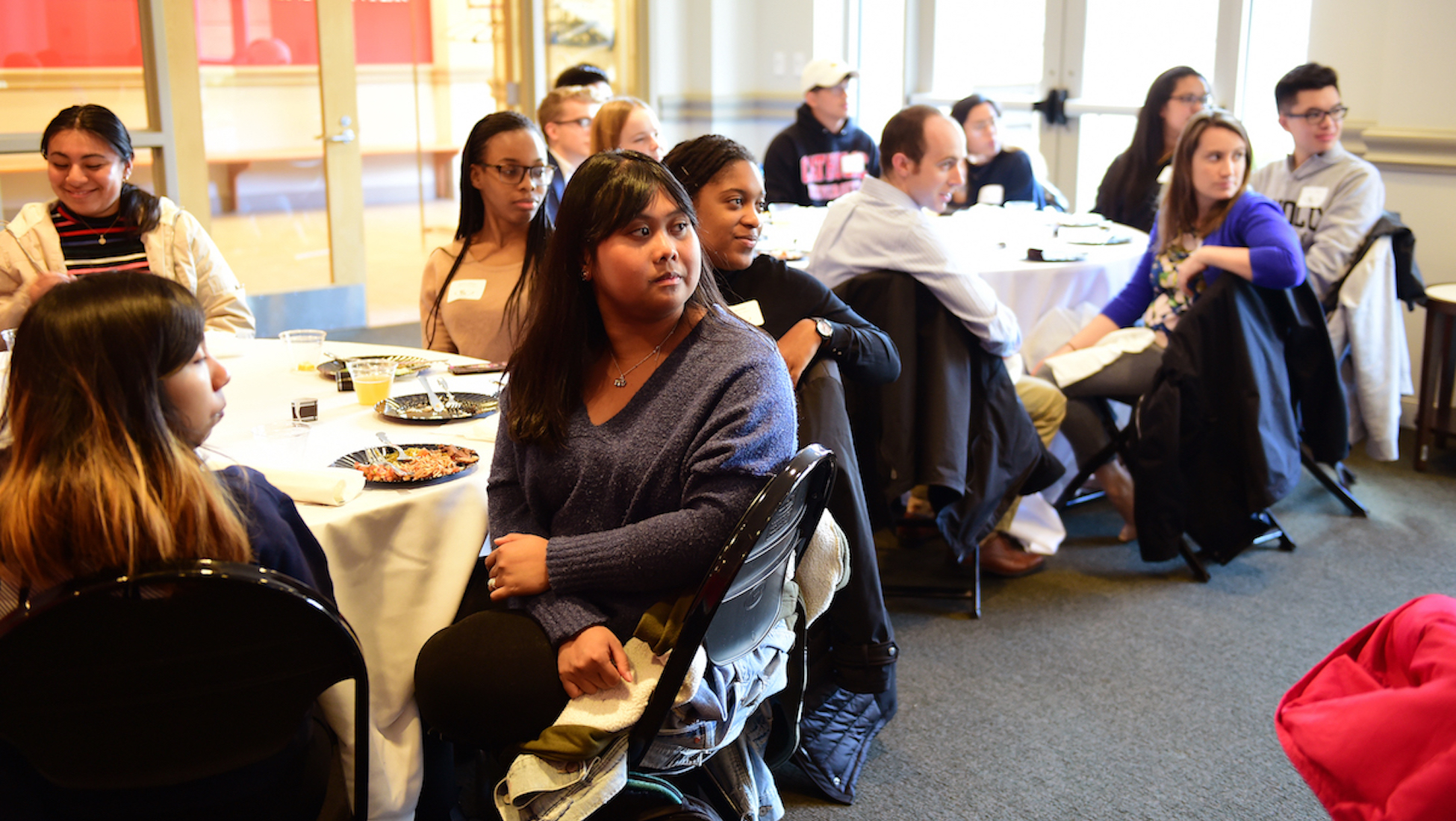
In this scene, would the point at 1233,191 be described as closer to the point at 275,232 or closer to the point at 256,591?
the point at 256,591

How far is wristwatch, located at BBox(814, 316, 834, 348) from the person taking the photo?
6.84 ft

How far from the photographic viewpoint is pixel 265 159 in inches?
230

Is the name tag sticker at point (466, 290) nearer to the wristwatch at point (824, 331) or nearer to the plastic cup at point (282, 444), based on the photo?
the plastic cup at point (282, 444)

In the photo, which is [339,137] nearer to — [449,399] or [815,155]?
[815,155]

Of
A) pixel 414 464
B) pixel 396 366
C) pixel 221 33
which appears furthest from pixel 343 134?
pixel 414 464

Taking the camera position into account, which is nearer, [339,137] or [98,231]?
[98,231]

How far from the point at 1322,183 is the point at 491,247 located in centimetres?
286

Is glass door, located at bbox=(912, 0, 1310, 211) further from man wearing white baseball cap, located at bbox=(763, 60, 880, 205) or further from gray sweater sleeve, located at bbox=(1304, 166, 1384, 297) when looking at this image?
gray sweater sleeve, located at bbox=(1304, 166, 1384, 297)

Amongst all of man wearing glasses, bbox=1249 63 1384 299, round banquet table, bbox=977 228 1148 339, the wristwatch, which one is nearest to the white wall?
man wearing glasses, bbox=1249 63 1384 299

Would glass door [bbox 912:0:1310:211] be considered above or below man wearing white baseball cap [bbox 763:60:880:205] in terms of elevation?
above

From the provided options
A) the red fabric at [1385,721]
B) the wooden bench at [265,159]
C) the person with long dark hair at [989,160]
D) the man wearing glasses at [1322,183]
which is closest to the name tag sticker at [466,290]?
the red fabric at [1385,721]

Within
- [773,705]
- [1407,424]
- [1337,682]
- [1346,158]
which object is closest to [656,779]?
[773,705]

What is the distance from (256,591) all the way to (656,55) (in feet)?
21.6

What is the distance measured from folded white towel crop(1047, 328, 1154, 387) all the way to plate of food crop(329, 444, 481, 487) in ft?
6.43
